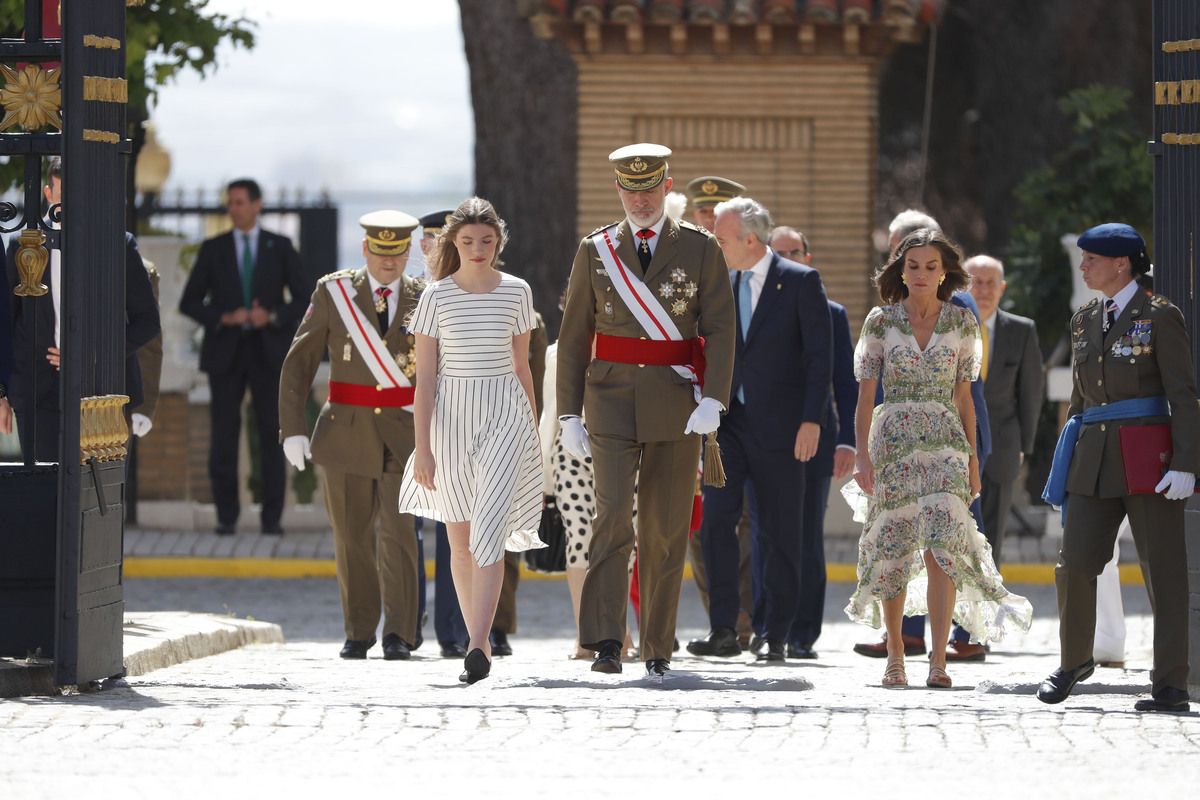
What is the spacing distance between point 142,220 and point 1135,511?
38.1 feet

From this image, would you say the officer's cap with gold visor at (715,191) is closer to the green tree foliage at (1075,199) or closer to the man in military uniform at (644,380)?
the man in military uniform at (644,380)

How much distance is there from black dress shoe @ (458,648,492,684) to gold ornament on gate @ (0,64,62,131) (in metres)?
2.36

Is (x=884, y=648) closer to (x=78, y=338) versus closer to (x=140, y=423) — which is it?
(x=140, y=423)

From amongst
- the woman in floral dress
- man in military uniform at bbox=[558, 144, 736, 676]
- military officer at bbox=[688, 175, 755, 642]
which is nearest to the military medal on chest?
man in military uniform at bbox=[558, 144, 736, 676]

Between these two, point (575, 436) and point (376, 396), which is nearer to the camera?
point (575, 436)

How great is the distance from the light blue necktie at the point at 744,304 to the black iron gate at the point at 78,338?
290 cm

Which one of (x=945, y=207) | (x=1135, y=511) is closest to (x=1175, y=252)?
(x=1135, y=511)

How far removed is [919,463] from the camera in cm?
782

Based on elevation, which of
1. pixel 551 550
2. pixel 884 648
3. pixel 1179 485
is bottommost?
pixel 884 648

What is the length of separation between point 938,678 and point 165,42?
23.5 feet

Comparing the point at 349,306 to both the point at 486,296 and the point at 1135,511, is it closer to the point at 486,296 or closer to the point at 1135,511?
the point at 486,296

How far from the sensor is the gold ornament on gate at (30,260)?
7.09 metres

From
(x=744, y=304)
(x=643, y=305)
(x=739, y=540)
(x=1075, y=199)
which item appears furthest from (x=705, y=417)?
(x=1075, y=199)

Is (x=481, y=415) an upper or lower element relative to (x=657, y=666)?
upper
